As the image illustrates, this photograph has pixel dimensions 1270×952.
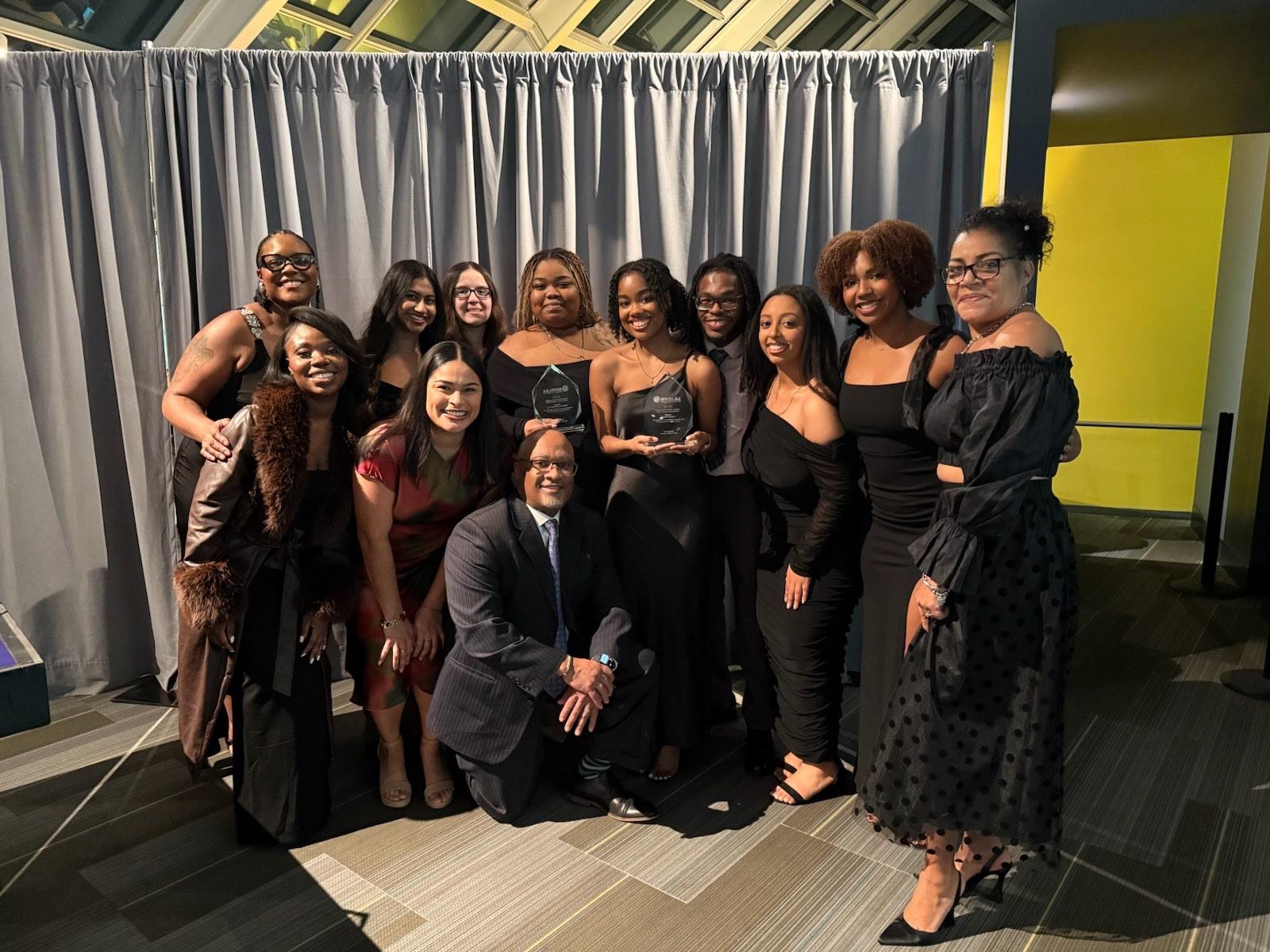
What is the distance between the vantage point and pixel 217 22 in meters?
4.34

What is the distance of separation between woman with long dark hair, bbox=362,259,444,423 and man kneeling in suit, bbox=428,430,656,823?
619 mm

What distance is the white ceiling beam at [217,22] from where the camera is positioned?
4250 millimetres

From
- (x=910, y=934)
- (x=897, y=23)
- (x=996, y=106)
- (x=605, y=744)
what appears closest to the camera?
(x=910, y=934)

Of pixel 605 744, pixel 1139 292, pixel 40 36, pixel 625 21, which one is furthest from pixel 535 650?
pixel 1139 292

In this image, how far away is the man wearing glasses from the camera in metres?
2.70

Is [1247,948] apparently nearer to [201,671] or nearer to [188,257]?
[201,671]

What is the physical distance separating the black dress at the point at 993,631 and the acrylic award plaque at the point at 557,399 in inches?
44.7

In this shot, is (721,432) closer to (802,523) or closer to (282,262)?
(802,523)

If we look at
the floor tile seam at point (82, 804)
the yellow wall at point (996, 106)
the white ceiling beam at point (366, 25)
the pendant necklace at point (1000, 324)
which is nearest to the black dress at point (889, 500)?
the pendant necklace at point (1000, 324)

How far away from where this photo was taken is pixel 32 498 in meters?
3.36

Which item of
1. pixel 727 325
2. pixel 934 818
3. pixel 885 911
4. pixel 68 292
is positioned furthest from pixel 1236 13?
pixel 68 292

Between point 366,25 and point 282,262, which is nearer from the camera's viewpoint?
point 282,262

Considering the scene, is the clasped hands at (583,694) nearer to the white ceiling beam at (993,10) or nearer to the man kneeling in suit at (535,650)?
the man kneeling in suit at (535,650)

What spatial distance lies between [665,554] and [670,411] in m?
0.43
